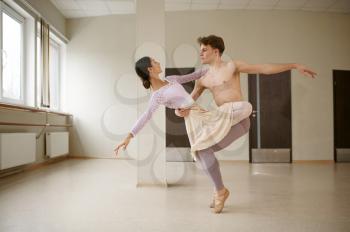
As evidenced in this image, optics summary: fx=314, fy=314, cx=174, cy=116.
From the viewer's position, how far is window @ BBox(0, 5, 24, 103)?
4.59m

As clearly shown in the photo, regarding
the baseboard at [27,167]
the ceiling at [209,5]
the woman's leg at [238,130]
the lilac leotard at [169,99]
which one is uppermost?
the ceiling at [209,5]

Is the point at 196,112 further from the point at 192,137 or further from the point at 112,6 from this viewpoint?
the point at 112,6

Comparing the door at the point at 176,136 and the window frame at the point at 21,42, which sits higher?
the window frame at the point at 21,42

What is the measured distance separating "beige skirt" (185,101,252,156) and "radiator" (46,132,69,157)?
4.23 m

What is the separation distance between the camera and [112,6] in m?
6.13

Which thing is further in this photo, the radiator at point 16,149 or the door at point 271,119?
the door at point 271,119

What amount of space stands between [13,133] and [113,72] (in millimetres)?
2834

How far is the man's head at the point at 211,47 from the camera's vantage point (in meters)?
1.69

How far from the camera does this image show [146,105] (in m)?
3.37

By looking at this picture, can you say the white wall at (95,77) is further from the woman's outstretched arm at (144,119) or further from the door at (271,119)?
the woman's outstretched arm at (144,119)

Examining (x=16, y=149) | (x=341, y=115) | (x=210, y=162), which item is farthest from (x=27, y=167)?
(x=341, y=115)

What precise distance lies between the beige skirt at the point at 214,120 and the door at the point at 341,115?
17.6 ft

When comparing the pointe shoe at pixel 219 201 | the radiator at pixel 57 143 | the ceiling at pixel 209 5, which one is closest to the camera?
the pointe shoe at pixel 219 201

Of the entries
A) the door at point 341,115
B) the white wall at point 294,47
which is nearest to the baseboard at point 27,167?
the white wall at point 294,47
